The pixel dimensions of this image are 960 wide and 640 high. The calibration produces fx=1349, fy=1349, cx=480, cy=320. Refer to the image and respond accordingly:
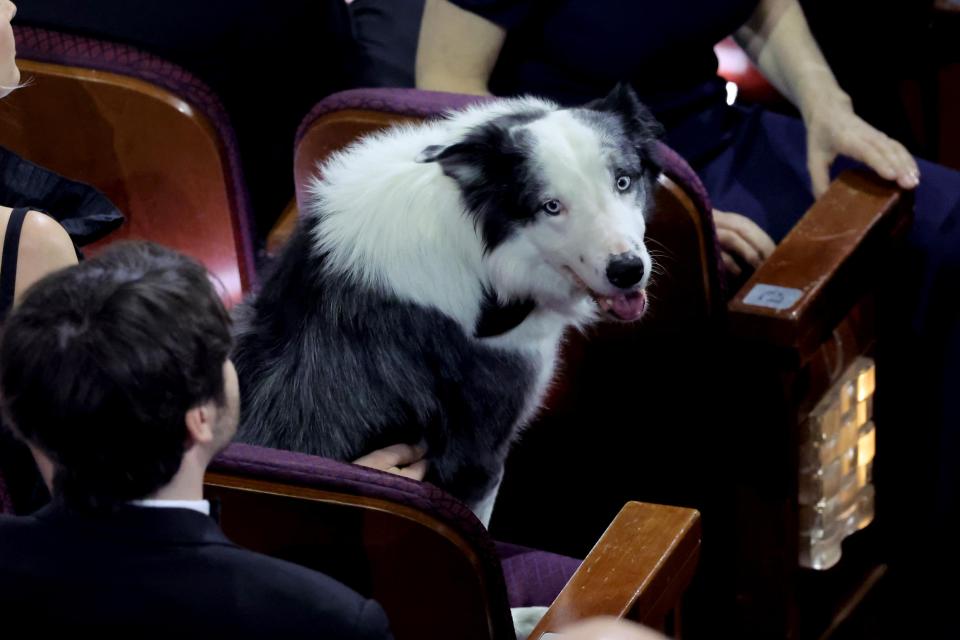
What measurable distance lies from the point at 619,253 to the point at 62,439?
0.71m

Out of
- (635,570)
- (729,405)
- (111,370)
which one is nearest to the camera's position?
(111,370)

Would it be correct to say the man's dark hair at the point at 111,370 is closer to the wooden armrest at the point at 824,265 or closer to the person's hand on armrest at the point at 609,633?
the person's hand on armrest at the point at 609,633

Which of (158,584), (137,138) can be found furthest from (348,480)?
(137,138)

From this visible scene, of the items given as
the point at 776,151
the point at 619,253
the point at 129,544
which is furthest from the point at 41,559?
the point at 776,151

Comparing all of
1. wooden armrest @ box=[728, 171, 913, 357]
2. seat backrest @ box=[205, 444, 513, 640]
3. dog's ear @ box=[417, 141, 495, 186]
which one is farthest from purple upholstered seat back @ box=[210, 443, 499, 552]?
wooden armrest @ box=[728, 171, 913, 357]

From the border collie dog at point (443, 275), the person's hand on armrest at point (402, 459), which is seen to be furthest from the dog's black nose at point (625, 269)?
the person's hand on armrest at point (402, 459)

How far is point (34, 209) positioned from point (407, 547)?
1.80 ft

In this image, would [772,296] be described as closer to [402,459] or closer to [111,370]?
[402,459]

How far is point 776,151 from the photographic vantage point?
2.19 meters

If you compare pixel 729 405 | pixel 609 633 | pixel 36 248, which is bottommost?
pixel 729 405

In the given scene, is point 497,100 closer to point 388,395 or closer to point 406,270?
point 406,270

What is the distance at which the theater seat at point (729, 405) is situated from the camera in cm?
168

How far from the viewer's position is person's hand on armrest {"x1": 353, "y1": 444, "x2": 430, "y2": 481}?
5.19 ft

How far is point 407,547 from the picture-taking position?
47.8 inches
